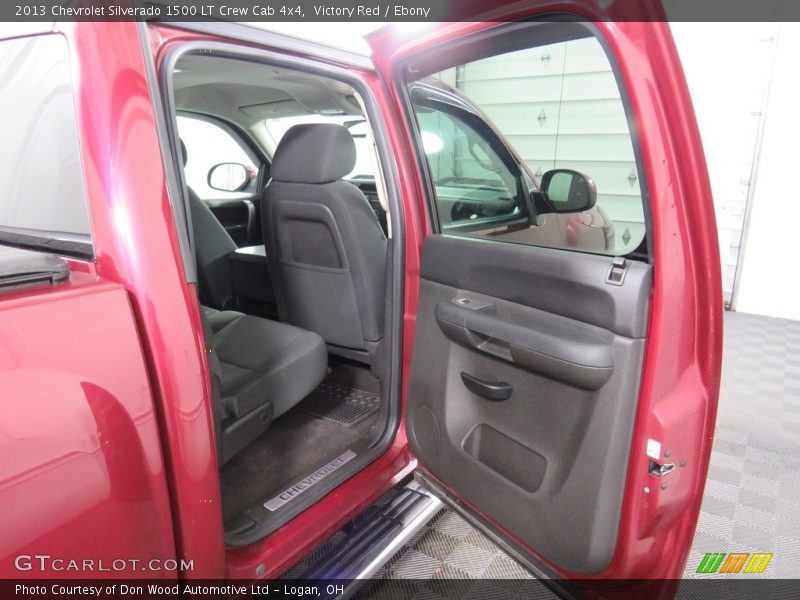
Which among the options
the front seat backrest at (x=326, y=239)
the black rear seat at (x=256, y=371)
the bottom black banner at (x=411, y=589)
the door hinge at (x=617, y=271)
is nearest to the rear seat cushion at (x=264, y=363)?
the black rear seat at (x=256, y=371)

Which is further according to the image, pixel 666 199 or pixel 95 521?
pixel 666 199

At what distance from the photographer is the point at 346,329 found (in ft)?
6.79

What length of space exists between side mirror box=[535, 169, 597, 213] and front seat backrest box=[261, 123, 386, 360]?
655mm

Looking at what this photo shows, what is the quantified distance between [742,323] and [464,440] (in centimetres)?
417

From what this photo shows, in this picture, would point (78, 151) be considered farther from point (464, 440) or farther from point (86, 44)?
point (464, 440)

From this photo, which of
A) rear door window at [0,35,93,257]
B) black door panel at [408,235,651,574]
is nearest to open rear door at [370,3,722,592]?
black door panel at [408,235,651,574]

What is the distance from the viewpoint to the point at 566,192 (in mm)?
1519

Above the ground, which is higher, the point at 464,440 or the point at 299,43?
the point at 299,43

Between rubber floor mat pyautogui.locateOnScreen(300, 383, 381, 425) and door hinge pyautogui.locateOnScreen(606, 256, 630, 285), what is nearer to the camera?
door hinge pyautogui.locateOnScreen(606, 256, 630, 285)

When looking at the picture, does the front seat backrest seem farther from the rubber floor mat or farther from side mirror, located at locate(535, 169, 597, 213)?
side mirror, located at locate(535, 169, 597, 213)

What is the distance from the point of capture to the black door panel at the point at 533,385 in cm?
110

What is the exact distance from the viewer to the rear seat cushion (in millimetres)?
1574

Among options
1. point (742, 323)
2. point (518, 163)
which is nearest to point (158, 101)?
point (518, 163)
